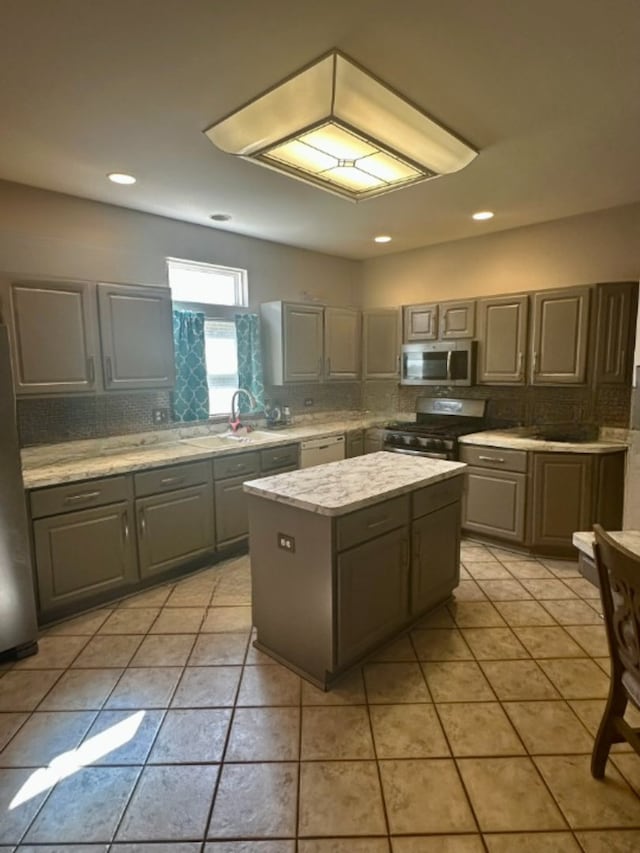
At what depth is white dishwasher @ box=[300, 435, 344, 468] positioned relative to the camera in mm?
4066

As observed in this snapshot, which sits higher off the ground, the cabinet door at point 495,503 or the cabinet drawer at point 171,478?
the cabinet drawer at point 171,478

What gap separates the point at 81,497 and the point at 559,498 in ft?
10.9

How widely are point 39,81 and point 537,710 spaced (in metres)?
3.37

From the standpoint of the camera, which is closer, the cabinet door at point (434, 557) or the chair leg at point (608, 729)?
the chair leg at point (608, 729)

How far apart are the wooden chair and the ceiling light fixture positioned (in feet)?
6.10

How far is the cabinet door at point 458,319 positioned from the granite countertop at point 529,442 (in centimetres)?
93

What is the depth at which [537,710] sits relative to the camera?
201 cm

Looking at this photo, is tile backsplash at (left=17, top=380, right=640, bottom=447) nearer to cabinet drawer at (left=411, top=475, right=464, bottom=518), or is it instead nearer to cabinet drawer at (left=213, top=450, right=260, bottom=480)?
cabinet drawer at (left=213, top=450, right=260, bottom=480)

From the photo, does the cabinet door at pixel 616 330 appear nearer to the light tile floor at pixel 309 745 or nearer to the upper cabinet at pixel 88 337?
the light tile floor at pixel 309 745

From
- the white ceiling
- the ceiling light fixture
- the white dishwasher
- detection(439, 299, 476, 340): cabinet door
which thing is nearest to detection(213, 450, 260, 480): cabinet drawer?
the white dishwasher

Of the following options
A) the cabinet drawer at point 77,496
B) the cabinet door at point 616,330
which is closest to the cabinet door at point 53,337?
the cabinet drawer at point 77,496

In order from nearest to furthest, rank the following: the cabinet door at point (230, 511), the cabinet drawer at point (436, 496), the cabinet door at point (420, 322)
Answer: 1. the cabinet drawer at point (436, 496)
2. the cabinet door at point (230, 511)
3. the cabinet door at point (420, 322)

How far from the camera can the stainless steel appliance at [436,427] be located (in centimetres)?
399

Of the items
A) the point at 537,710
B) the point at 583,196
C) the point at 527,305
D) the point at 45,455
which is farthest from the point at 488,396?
the point at 45,455
